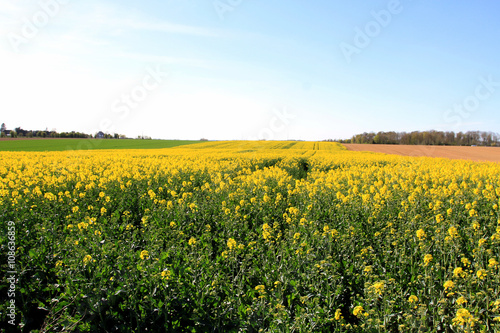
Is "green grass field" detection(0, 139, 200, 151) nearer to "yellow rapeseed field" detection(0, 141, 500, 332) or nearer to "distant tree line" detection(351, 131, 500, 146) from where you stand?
"yellow rapeseed field" detection(0, 141, 500, 332)

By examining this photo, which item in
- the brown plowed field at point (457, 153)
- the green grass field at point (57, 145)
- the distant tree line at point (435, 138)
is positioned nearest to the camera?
the brown plowed field at point (457, 153)

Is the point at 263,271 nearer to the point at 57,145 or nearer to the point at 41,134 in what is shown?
the point at 57,145

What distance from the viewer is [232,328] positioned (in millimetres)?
2723

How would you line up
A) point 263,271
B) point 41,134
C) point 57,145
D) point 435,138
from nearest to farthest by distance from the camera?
point 263,271 < point 57,145 < point 435,138 < point 41,134

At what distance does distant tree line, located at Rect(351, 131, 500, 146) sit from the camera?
6512cm

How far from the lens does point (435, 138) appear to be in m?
71.9

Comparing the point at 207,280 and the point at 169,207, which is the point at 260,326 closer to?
the point at 207,280

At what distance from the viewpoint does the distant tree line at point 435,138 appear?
65.1 m

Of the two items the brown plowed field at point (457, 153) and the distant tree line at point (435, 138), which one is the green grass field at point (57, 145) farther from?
the distant tree line at point (435, 138)

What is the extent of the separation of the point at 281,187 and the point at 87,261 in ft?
18.8

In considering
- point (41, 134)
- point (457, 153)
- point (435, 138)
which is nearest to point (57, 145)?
point (41, 134)

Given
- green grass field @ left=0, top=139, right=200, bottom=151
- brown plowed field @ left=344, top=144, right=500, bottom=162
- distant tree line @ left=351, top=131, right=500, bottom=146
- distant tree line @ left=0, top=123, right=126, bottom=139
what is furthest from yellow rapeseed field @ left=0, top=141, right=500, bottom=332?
distant tree line @ left=0, top=123, right=126, bottom=139

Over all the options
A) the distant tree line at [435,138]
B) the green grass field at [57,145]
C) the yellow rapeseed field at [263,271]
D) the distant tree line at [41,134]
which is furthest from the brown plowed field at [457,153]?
the distant tree line at [41,134]

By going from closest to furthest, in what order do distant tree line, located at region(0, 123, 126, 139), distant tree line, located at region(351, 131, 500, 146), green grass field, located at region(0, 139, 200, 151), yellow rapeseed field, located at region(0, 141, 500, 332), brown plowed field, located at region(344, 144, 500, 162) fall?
yellow rapeseed field, located at region(0, 141, 500, 332), brown plowed field, located at region(344, 144, 500, 162), green grass field, located at region(0, 139, 200, 151), distant tree line, located at region(351, 131, 500, 146), distant tree line, located at region(0, 123, 126, 139)
